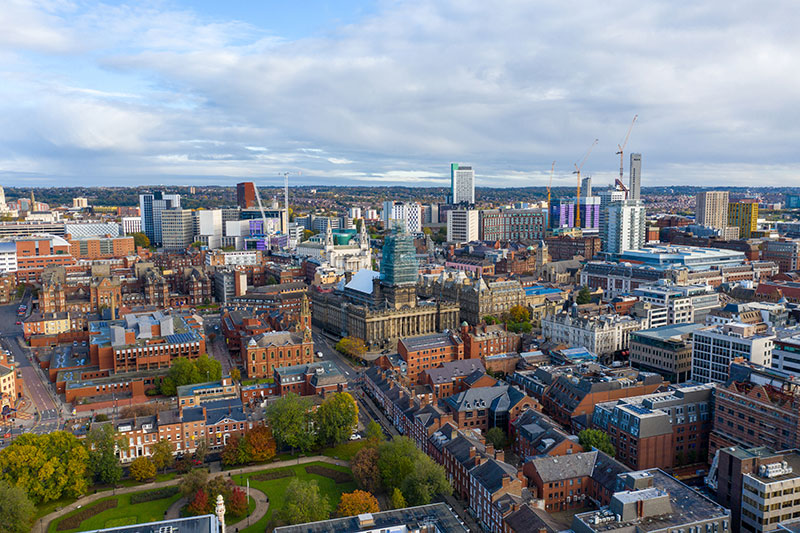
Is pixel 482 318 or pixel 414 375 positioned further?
pixel 482 318

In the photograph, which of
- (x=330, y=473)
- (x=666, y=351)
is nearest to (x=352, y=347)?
(x=330, y=473)

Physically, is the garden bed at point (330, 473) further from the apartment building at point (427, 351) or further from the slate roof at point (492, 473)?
the apartment building at point (427, 351)

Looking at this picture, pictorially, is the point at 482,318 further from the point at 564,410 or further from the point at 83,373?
the point at 83,373

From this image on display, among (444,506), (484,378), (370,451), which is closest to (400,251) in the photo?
(484,378)

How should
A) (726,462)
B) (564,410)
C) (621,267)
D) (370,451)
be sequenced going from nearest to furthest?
(726,462) → (370,451) → (564,410) → (621,267)

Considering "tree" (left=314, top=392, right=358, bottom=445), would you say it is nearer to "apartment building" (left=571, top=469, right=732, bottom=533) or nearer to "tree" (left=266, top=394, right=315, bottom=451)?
"tree" (left=266, top=394, right=315, bottom=451)

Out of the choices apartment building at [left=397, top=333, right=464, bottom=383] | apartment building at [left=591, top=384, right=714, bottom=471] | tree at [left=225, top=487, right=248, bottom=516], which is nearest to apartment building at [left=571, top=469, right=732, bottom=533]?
apartment building at [left=591, top=384, right=714, bottom=471]
